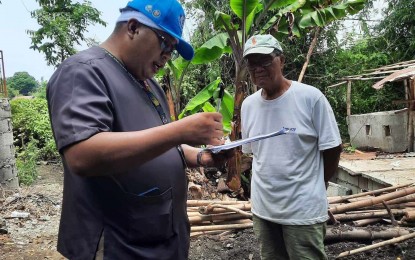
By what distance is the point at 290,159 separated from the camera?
240 cm

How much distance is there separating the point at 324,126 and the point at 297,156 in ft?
0.79

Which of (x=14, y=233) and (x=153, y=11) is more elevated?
(x=153, y=11)

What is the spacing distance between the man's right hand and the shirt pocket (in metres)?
0.28

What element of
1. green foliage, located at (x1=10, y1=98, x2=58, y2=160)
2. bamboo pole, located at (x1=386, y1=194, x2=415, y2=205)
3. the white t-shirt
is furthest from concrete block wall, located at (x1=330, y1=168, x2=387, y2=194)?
green foliage, located at (x1=10, y1=98, x2=58, y2=160)

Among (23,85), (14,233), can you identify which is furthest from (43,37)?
(23,85)

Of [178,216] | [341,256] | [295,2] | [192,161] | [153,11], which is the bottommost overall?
[341,256]

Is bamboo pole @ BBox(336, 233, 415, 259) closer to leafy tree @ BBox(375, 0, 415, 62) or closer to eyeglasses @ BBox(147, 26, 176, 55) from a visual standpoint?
eyeglasses @ BBox(147, 26, 176, 55)

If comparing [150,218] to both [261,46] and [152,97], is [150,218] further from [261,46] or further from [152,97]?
[261,46]

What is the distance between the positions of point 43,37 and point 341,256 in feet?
38.3

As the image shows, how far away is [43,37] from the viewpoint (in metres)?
12.4

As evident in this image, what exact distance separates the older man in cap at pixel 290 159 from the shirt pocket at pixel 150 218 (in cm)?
115

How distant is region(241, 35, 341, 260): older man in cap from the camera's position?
236 centimetres

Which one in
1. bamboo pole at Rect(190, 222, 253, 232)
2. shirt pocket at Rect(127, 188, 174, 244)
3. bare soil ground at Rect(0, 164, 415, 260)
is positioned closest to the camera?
shirt pocket at Rect(127, 188, 174, 244)

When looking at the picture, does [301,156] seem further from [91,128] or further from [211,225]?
[211,225]
